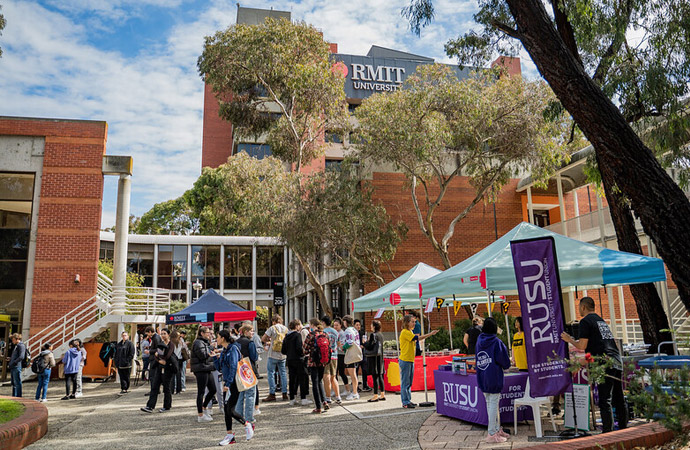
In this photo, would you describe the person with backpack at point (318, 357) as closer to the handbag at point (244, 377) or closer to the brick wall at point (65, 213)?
the handbag at point (244, 377)

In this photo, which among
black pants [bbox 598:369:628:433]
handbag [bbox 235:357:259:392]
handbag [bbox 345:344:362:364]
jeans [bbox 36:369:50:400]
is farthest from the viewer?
jeans [bbox 36:369:50:400]

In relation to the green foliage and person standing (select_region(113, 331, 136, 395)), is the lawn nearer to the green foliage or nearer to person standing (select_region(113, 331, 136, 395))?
person standing (select_region(113, 331, 136, 395))

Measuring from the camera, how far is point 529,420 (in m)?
8.31

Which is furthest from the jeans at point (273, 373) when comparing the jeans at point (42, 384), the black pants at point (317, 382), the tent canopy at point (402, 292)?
the jeans at point (42, 384)

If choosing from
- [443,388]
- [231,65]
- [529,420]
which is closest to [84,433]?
[443,388]

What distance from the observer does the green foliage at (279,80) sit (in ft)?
68.0

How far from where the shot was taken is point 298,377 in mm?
11547

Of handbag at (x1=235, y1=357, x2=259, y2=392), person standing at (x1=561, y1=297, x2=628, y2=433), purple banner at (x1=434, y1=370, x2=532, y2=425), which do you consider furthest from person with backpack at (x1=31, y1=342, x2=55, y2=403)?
person standing at (x1=561, y1=297, x2=628, y2=433)

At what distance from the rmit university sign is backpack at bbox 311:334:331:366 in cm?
2795

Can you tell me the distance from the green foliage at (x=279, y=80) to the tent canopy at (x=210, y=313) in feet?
26.0

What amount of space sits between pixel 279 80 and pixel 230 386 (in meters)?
15.8

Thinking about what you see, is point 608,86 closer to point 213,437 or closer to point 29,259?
point 213,437

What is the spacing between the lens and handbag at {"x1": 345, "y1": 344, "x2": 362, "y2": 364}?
1138 centimetres

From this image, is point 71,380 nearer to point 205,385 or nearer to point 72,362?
point 72,362
